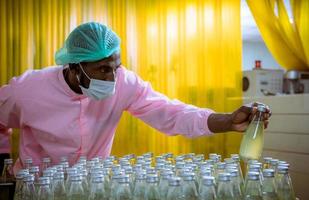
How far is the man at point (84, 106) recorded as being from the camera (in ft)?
5.00

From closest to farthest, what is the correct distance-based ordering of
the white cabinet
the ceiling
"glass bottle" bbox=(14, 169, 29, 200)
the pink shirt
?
"glass bottle" bbox=(14, 169, 29, 200) < the pink shirt < the white cabinet < the ceiling

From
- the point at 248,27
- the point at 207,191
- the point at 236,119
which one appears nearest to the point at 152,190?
the point at 207,191

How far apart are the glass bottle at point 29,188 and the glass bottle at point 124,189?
271mm

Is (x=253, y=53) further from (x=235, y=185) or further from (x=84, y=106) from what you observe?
(x=235, y=185)

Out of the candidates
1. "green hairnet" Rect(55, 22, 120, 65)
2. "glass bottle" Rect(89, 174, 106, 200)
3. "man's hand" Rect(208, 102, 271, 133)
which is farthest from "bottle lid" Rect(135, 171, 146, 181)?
"green hairnet" Rect(55, 22, 120, 65)

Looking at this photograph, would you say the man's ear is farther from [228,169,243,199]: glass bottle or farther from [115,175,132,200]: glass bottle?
[228,169,243,199]: glass bottle

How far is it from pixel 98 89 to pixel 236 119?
57 centimetres

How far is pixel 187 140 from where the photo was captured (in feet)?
7.95

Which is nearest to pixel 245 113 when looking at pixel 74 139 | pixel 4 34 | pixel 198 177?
pixel 198 177

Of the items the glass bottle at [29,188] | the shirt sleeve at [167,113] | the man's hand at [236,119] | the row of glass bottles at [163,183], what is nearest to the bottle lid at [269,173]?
the row of glass bottles at [163,183]

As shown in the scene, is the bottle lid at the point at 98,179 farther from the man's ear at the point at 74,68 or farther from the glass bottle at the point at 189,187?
the man's ear at the point at 74,68

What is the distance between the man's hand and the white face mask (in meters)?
0.43

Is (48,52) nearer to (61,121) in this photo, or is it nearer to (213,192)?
(61,121)

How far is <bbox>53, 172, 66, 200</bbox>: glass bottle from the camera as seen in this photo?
1.11 m
